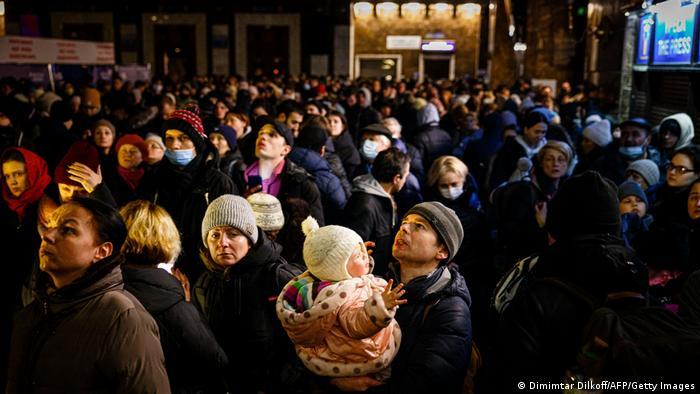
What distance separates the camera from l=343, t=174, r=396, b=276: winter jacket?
15.7 feet

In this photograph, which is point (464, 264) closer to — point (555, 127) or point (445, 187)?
point (445, 187)

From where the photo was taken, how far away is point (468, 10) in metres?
33.4

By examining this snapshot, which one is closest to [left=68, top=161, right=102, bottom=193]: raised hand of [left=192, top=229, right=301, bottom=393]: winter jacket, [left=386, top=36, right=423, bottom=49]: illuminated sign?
[left=192, top=229, right=301, bottom=393]: winter jacket

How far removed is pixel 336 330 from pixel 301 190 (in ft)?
8.49

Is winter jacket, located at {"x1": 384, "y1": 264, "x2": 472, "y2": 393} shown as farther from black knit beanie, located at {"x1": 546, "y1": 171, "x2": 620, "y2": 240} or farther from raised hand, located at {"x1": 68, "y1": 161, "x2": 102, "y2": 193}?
raised hand, located at {"x1": 68, "y1": 161, "x2": 102, "y2": 193}

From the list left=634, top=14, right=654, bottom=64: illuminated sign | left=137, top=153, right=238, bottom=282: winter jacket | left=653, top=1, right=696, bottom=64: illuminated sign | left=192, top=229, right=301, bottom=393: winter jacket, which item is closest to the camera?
left=192, top=229, right=301, bottom=393: winter jacket

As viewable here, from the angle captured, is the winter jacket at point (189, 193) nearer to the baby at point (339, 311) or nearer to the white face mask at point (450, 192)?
the white face mask at point (450, 192)

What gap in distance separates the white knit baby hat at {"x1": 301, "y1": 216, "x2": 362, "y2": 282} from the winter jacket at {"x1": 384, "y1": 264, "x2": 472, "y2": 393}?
367 mm

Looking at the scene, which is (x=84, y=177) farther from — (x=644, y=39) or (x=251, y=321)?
(x=644, y=39)

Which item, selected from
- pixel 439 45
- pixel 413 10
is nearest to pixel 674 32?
pixel 439 45

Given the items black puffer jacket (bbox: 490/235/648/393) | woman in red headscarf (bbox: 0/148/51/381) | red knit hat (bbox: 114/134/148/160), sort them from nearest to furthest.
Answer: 1. black puffer jacket (bbox: 490/235/648/393)
2. woman in red headscarf (bbox: 0/148/51/381)
3. red knit hat (bbox: 114/134/148/160)

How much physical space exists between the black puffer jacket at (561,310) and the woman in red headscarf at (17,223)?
3280mm

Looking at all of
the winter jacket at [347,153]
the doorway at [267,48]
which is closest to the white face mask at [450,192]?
the winter jacket at [347,153]

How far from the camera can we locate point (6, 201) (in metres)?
4.93
